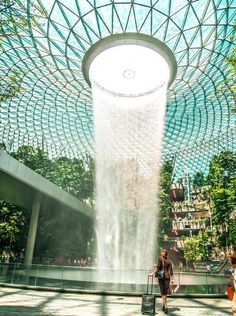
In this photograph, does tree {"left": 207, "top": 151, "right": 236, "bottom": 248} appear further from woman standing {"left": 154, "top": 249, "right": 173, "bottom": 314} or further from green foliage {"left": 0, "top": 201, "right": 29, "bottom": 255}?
woman standing {"left": 154, "top": 249, "right": 173, "bottom": 314}

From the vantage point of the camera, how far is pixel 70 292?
13.3m

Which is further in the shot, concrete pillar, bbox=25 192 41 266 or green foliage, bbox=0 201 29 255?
green foliage, bbox=0 201 29 255

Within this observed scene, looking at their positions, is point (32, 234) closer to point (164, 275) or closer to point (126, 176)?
point (126, 176)

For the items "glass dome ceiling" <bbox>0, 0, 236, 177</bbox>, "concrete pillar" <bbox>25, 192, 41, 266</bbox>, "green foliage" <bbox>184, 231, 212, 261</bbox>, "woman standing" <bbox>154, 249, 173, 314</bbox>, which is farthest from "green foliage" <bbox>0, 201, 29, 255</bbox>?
"woman standing" <bbox>154, 249, 173, 314</bbox>

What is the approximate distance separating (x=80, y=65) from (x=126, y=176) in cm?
2282

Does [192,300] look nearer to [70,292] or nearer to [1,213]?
[70,292]

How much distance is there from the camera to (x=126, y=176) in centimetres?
4894

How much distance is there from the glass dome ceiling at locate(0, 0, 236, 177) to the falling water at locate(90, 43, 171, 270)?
128 inches

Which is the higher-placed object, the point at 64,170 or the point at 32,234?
the point at 64,170

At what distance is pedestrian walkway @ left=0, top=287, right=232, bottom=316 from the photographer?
28.6 feet

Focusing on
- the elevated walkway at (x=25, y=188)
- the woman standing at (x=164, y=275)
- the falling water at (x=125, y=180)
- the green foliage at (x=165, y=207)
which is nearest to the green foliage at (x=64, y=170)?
the falling water at (x=125, y=180)

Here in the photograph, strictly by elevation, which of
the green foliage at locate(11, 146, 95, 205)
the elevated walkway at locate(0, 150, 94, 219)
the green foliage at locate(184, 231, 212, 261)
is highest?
the green foliage at locate(11, 146, 95, 205)

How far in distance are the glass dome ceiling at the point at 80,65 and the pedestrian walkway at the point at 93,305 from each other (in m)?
8.34

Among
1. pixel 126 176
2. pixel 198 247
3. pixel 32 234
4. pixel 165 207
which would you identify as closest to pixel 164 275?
pixel 32 234
